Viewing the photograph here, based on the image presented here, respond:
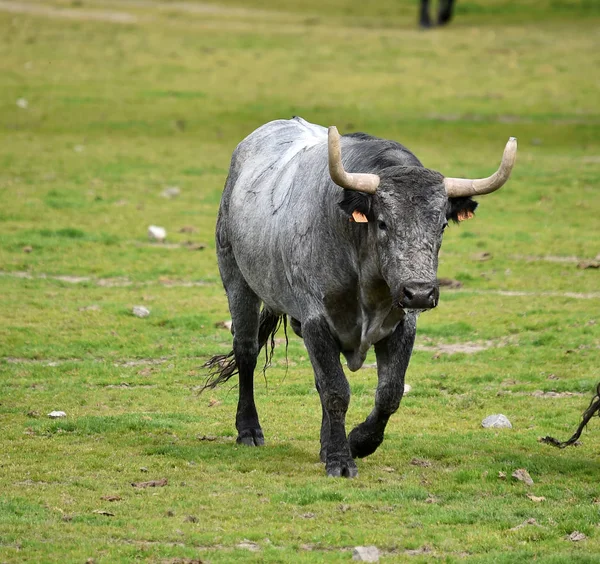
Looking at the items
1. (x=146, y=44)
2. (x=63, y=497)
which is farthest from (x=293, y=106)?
(x=63, y=497)

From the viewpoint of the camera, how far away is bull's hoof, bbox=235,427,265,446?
436 inches

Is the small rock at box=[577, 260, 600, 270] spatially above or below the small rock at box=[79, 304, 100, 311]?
below

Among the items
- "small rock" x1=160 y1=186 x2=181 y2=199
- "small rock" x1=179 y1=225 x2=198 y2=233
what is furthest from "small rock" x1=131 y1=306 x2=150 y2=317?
"small rock" x1=160 y1=186 x2=181 y2=199

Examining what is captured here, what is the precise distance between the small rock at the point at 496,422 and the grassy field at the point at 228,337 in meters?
0.11

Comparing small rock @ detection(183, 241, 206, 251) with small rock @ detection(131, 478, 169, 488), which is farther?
small rock @ detection(183, 241, 206, 251)

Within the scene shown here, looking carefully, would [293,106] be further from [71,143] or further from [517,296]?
[517,296]

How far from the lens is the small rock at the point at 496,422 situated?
457 inches

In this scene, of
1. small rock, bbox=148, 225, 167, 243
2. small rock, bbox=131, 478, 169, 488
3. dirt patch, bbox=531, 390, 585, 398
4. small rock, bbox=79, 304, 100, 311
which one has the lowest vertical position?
small rock, bbox=148, 225, 167, 243

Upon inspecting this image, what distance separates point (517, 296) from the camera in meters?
17.6

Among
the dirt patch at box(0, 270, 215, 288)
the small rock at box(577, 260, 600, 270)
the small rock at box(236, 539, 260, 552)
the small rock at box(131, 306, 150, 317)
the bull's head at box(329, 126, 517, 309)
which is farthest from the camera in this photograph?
the small rock at box(577, 260, 600, 270)

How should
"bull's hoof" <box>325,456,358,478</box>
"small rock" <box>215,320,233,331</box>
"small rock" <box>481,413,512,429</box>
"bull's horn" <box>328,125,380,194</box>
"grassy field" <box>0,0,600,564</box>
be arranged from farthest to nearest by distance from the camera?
"small rock" <box>215,320,233,331</box> → "small rock" <box>481,413,512,429</box> → "bull's hoof" <box>325,456,358,478</box> → "bull's horn" <box>328,125,380,194</box> → "grassy field" <box>0,0,600,564</box>

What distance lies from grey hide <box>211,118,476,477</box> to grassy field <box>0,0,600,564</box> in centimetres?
70

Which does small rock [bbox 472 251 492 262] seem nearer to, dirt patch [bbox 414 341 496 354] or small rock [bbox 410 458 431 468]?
dirt patch [bbox 414 341 496 354]

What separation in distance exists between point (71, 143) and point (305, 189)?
2193 cm
